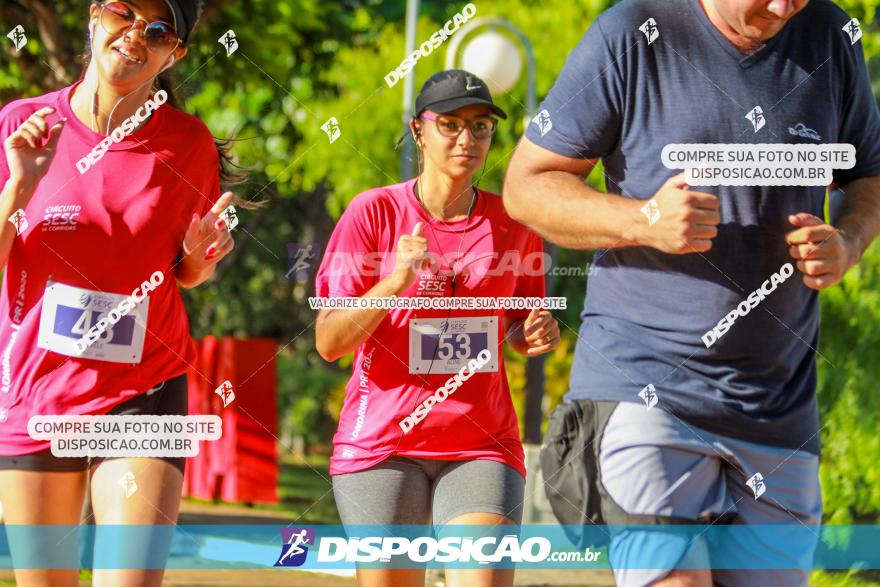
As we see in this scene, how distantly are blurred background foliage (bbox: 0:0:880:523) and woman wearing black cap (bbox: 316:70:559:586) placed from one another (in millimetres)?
613

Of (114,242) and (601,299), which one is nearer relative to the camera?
(601,299)

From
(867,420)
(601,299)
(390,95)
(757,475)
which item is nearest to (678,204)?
(601,299)

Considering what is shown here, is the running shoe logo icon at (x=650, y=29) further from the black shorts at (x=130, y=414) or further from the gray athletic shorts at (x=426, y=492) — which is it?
the black shorts at (x=130, y=414)

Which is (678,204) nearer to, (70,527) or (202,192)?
(202,192)

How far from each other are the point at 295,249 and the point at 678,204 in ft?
7.74

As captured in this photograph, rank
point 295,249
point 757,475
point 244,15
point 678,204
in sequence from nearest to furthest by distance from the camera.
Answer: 1. point 678,204
2. point 757,475
3. point 295,249
4. point 244,15

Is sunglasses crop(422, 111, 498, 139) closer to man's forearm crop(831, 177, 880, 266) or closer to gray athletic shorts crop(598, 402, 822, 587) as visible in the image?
man's forearm crop(831, 177, 880, 266)

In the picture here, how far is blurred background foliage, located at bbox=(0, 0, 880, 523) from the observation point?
775 centimetres

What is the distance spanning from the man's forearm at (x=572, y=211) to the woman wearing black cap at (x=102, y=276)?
100cm

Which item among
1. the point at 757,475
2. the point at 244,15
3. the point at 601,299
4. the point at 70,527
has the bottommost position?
the point at 70,527

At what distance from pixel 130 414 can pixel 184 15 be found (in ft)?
3.40

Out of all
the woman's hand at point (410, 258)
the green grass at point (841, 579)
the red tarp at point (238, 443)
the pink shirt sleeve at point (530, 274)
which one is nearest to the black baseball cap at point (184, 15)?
the woman's hand at point (410, 258)

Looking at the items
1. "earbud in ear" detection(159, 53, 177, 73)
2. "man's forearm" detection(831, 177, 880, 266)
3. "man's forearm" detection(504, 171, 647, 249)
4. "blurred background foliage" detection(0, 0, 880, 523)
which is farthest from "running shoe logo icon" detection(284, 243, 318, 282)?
"man's forearm" detection(831, 177, 880, 266)

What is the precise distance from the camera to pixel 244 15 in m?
8.83
